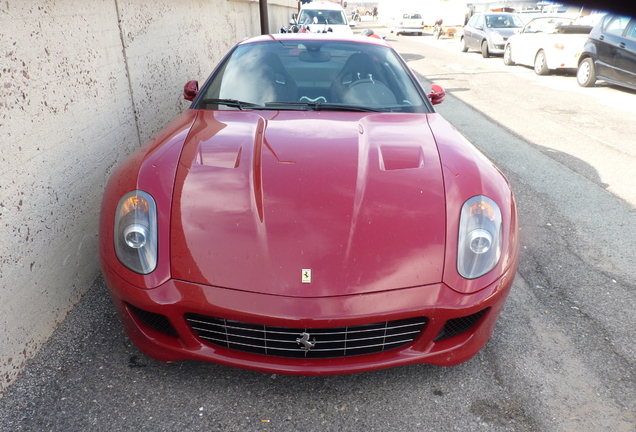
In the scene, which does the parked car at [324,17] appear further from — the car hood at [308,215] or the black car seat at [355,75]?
the car hood at [308,215]

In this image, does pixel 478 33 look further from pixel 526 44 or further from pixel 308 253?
pixel 308 253

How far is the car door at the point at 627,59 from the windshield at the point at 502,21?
26.7ft

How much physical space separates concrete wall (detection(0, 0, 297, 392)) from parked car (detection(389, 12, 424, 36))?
3180cm

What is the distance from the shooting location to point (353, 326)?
6.22ft

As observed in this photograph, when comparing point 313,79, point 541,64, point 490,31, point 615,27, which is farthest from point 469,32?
point 313,79

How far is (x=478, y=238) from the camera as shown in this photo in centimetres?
205

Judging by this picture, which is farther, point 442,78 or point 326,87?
point 442,78

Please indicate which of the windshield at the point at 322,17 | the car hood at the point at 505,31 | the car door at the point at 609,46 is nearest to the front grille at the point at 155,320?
the car door at the point at 609,46

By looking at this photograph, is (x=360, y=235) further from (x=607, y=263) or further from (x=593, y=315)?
(x=607, y=263)

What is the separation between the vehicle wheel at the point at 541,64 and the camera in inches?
463

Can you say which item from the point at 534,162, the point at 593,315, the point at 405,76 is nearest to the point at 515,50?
the point at 534,162

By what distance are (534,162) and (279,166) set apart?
3924 millimetres

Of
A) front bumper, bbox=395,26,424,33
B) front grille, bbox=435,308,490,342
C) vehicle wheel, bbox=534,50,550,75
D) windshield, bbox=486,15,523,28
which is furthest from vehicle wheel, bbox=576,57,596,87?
front bumper, bbox=395,26,424,33

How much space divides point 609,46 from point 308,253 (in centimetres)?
989
